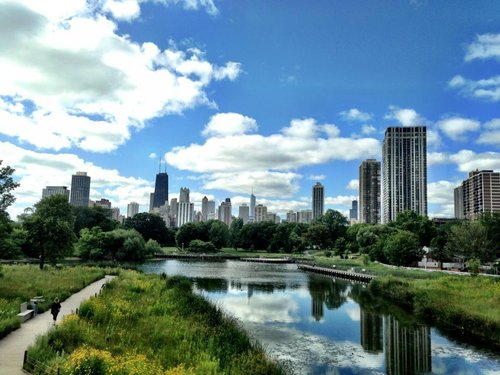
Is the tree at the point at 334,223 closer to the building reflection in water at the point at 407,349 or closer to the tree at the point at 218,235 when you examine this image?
the tree at the point at 218,235

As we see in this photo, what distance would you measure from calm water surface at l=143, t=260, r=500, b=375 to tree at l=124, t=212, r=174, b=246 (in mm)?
107439

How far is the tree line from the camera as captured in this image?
50656 mm

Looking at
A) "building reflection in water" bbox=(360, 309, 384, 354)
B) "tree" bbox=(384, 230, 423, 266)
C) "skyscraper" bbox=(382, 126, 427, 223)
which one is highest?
"skyscraper" bbox=(382, 126, 427, 223)

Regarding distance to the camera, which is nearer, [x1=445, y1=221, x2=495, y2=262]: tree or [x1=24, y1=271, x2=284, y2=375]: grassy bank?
[x1=24, y1=271, x2=284, y2=375]: grassy bank

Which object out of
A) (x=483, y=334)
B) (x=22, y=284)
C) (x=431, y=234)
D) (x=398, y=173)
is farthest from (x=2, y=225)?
(x=398, y=173)

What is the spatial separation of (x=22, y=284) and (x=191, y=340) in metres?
18.8

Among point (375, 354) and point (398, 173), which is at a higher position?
point (398, 173)

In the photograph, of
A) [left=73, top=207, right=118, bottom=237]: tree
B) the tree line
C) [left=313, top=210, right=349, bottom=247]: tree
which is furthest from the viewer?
[left=313, top=210, right=349, bottom=247]: tree

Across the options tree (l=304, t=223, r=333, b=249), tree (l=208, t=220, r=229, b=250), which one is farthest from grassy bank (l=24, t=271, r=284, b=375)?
tree (l=208, t=220, r=229, b=250)

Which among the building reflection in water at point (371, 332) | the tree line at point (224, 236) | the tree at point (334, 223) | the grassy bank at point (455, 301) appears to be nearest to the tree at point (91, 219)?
the tree line at point (224, 236)

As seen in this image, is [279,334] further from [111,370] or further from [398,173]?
[398,173]

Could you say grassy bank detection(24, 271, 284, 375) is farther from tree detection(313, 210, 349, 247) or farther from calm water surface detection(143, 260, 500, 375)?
tree detection(313, 210, 349, 247)

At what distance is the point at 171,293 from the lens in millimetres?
34406

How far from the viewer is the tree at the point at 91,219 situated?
13050 centimetres
